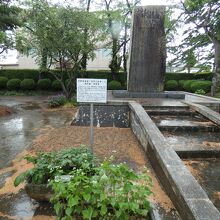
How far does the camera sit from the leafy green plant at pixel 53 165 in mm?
2928

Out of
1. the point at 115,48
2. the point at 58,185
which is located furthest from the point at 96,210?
the point at 115,48

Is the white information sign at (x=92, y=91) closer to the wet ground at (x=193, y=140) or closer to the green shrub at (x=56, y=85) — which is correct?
the wet ground at (x=193, y=140)

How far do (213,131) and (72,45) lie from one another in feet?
24.8

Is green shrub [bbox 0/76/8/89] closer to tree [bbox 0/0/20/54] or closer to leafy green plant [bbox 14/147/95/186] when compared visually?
tree [bbox 0/0/20/54]

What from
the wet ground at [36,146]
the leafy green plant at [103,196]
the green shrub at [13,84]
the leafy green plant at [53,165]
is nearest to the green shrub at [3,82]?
the green shrub at [13,84]

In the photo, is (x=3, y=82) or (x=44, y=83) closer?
(x=44, y=83)

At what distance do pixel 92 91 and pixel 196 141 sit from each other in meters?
1.93

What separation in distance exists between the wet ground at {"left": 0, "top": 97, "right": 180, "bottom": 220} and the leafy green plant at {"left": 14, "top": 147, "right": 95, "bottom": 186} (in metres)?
0.34

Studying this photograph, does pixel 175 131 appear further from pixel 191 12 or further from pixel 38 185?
pixel 191 12

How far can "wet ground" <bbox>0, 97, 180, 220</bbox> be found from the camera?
9.57ft

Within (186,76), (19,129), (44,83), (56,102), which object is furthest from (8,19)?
(186,76)

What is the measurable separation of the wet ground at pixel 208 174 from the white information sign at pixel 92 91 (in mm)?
1610

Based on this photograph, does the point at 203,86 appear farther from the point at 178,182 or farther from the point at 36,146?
the point at 178,182

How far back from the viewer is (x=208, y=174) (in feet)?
11.5
